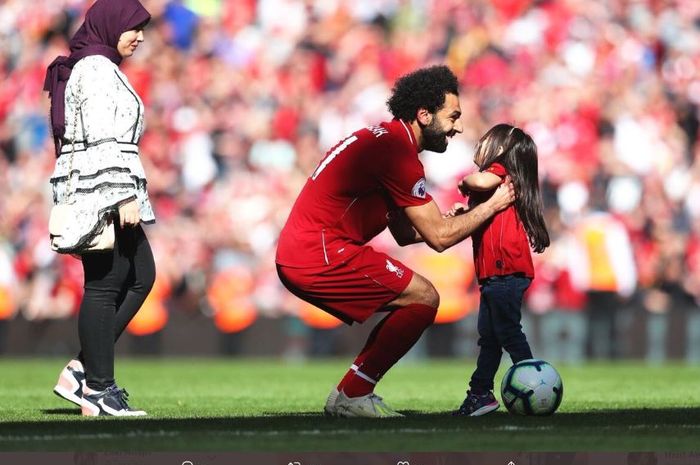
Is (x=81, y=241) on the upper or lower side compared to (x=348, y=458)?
upper

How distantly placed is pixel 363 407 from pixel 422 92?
1726 mm

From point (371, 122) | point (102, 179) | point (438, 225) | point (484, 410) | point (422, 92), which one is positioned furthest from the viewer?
point (371, 122)

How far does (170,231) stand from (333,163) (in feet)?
32.6

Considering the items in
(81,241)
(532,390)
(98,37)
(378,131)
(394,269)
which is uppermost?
(98,37)

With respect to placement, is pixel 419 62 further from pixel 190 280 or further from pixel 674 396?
pixel 674 396

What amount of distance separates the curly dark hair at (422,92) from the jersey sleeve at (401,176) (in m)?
0.33

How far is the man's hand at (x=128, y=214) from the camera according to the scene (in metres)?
8.00

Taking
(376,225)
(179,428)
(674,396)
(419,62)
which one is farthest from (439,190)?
(179,428)

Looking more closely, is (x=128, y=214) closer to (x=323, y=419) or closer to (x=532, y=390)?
(x=323, y=419)

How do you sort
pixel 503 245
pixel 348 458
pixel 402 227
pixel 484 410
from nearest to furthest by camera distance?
pixel 348 458, pixel 484 410, pixel 503 245, pixel 402 227

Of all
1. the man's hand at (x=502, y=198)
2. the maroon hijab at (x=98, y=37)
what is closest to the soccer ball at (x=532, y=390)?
the man's hand at (x=502, y=198)

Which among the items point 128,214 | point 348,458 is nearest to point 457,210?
point 128,214

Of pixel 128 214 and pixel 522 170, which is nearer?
pixel 128 214

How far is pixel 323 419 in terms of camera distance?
7828 mm
